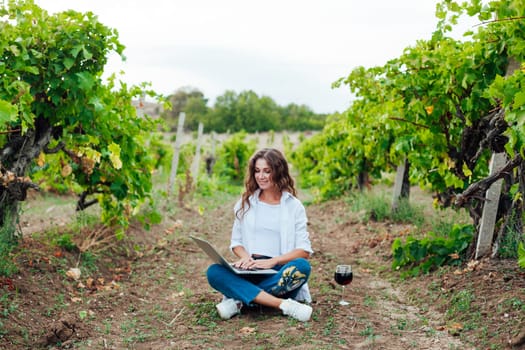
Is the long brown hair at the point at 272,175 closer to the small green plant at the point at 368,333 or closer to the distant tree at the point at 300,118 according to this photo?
the small green plant at the point at 368,333

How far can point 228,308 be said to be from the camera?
4.17 metres

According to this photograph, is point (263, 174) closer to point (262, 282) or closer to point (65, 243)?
point (262, 282)

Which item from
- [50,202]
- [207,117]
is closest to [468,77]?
[50,202]

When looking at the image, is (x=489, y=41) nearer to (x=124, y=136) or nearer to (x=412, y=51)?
(x=412, y=51)

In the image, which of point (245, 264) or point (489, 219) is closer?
point (245, 264)

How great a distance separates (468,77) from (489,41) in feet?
1.19

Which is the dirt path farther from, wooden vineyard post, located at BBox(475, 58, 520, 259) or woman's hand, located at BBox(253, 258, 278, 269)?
wooden vineyard post, located at BBox(475, 58, 520, 259)

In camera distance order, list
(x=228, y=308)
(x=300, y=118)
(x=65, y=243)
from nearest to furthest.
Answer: (x=228, y=308)
(x=65, y=243)
(x=300, y=118)

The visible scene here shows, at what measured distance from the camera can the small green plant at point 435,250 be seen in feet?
17.3

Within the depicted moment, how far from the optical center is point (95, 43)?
15.2 ft

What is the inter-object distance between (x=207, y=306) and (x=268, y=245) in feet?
2.28

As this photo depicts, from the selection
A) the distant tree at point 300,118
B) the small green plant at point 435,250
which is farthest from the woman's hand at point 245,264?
the distant tree at point 300,118

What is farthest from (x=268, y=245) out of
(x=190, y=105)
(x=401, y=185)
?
(x=190, y=105)

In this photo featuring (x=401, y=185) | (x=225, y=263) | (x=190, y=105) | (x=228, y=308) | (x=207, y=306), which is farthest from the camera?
(x=190, y=105)
